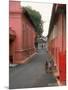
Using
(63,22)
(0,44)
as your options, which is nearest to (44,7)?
(63,22)

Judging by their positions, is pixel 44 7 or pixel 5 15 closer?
pixel 5 15

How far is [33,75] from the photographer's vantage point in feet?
5.40

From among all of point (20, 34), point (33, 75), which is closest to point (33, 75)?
point (33, 75)

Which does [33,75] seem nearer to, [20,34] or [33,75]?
[33,75]

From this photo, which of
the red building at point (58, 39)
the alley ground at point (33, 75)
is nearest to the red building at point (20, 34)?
the alley ground at point (33, 75)

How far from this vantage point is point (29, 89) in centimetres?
158

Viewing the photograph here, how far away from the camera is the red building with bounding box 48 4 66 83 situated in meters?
1.71

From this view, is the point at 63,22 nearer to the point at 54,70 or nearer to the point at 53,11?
the point at 53,11

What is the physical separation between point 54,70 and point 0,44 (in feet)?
1.69

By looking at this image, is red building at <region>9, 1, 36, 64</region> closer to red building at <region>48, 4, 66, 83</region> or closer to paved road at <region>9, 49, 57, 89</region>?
paved road at <region>9, 49, 57, 89</region>

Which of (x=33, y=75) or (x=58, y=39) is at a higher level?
(x=58, y=39)

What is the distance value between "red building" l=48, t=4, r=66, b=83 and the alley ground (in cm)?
8

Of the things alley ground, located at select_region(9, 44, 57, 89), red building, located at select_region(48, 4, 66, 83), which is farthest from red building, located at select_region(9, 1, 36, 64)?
red building, located at select_region(48, 4, 66, 83)

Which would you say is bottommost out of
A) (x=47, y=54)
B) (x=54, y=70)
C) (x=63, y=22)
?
(x=54, y=70)
